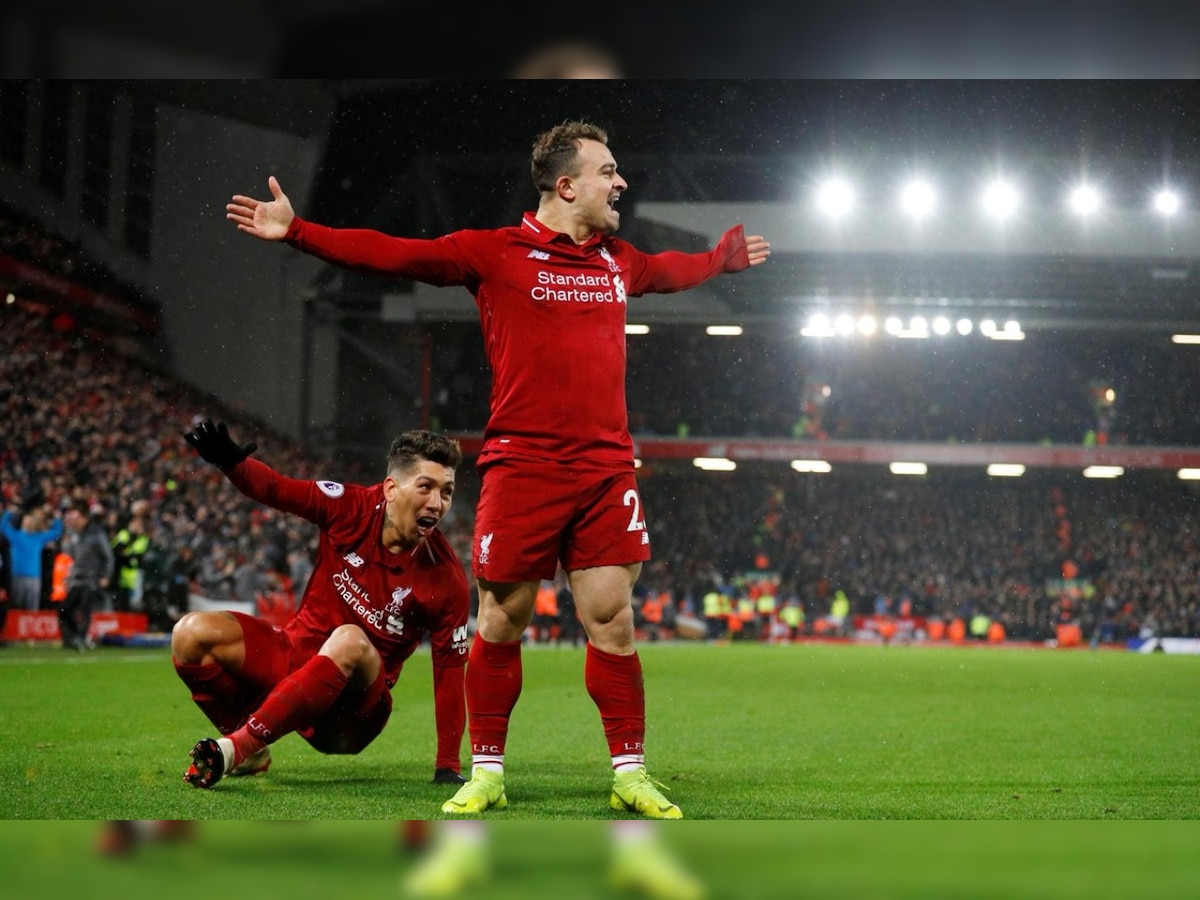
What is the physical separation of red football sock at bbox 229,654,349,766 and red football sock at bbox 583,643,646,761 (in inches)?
26.3

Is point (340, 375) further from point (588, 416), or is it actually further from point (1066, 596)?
point (1066, 596)

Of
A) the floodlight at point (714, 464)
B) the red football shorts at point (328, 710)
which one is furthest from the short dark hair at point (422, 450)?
the floodlight at point (714, 464)

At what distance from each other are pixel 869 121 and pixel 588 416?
5414mm

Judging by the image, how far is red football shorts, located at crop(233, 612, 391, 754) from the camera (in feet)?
10.3

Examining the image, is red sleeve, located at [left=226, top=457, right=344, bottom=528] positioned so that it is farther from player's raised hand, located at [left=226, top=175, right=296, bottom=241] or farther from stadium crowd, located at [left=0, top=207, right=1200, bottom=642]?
stadium crowd, located at [left=0, top=207, right=1200, bottom=642]

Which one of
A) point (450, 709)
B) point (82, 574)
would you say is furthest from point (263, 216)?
point (82, 574)

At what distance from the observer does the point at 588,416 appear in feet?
9.12

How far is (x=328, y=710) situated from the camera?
10.1 feet

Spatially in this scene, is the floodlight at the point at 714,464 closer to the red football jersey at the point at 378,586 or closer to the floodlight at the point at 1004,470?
the floodlight at the point at 1004,470

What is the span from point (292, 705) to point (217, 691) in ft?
Answer: 1.42

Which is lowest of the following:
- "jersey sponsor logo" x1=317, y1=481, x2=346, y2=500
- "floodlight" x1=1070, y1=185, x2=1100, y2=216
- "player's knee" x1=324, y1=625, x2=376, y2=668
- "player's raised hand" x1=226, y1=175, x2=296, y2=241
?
"player's knee" x1=324, y1=625, x2=376, y2=668

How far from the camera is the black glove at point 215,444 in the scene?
276 cm

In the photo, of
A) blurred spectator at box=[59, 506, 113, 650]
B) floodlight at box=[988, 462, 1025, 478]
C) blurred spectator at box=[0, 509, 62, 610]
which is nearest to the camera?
blurred spectator at box=[59, 506, 113, 650]

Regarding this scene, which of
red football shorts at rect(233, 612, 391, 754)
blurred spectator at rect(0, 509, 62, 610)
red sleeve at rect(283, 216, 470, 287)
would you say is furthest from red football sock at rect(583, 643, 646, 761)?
blurred spectator at rect(0, 509, 62, 610)
